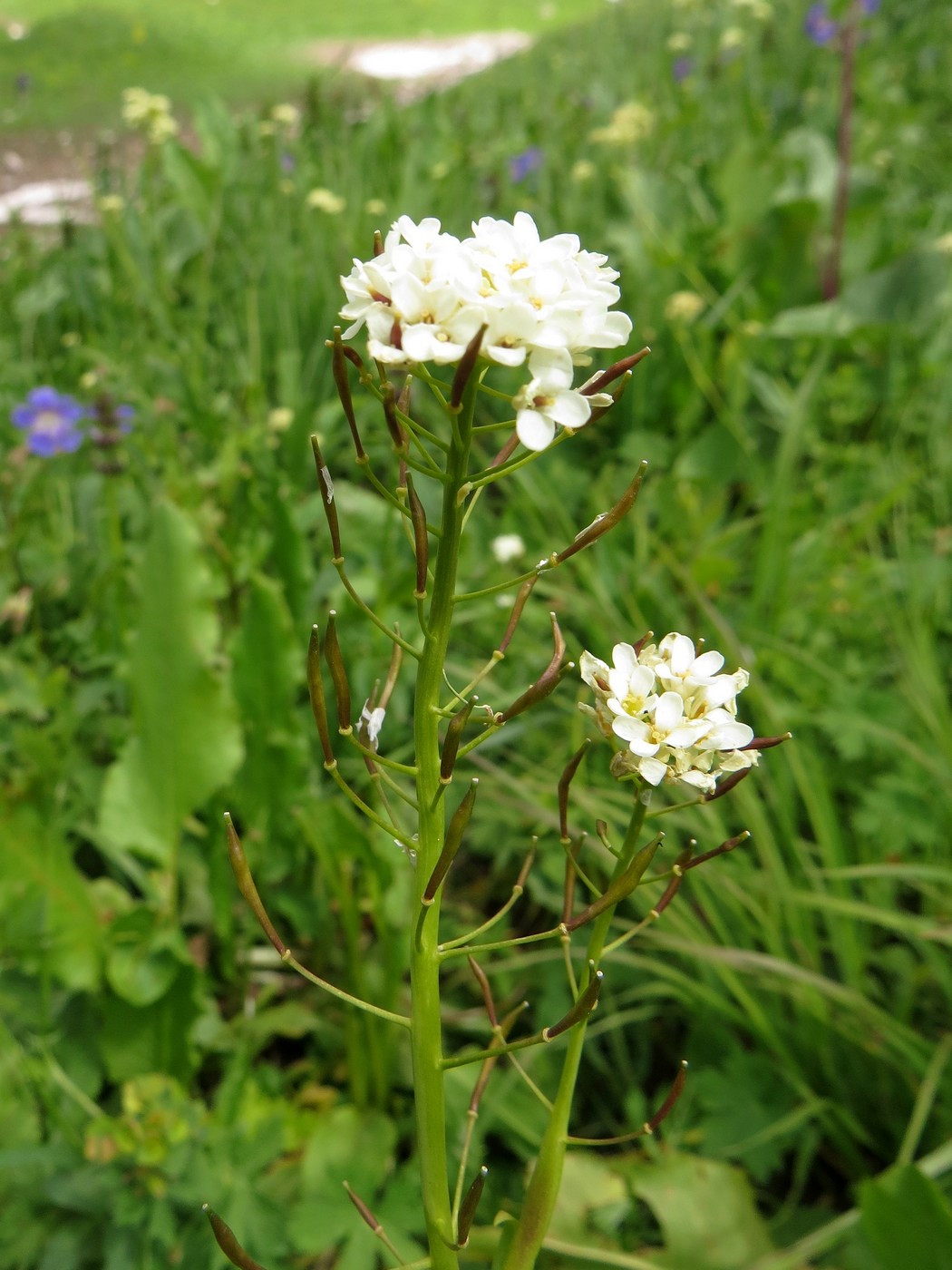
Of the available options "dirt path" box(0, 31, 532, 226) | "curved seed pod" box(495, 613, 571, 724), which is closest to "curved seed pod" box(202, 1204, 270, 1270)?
"curved seed pod" box(495, 613, 571, 724)

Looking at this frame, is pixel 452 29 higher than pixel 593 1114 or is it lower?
higher

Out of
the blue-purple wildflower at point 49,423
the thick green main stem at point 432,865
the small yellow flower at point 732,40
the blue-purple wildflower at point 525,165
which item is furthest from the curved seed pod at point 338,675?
the small yellow flower at point 732,40

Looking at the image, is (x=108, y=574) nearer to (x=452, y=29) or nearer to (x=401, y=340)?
(x=401, y=340)

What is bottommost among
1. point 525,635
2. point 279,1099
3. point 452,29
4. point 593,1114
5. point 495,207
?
point 593,1114

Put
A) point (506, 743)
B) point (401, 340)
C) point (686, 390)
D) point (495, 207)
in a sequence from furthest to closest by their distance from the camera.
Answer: point (495, 207) < point (686, 390) < point (506, 743) < point (401, 340)

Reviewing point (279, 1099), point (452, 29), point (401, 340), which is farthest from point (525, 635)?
point (452, 29)

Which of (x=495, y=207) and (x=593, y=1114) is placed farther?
(x=495, y=207)

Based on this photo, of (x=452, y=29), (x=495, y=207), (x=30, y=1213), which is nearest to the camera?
(x=30, y=1213)
